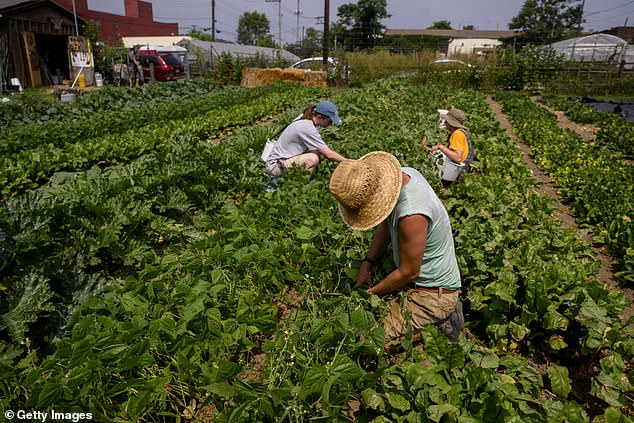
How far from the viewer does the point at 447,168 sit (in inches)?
239

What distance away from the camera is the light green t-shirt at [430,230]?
2.44 metres

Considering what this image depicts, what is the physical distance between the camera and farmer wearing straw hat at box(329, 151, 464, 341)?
2.42 m

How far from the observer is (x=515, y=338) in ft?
9.80

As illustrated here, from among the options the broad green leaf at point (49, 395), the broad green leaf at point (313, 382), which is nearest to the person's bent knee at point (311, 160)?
the broad green leaf at point (313, 382)

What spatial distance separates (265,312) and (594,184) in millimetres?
5968

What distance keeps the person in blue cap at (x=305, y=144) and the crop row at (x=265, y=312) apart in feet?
1.77

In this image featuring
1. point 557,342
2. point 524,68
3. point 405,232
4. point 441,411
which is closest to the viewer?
point 441,411

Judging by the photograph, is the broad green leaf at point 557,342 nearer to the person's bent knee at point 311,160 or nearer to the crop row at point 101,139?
the person's bent knee at point 311,160

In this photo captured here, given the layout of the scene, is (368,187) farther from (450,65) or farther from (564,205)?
(450,65)

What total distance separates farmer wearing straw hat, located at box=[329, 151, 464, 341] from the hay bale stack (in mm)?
21850

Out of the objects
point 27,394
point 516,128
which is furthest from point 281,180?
point 516,128

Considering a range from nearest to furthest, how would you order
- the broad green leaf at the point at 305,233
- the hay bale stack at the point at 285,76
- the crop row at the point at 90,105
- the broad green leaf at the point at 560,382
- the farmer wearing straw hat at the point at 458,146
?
the broad green leaf at the point at 560,382 → the broad green leaf at the point at 305,233 → the farmer wearing straw hat at the point at 458,146 → the crop row at the point at 90,105 → the hay bale stack at the point at 285,76

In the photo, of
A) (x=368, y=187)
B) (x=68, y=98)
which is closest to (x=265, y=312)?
(x=368, y=187)

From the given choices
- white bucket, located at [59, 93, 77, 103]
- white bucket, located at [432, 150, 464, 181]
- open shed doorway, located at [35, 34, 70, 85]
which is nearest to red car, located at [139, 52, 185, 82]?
open shed doorway, located at [35, 34, 70, 85]
